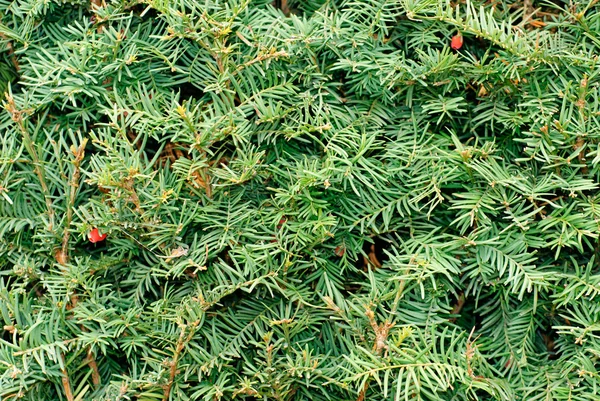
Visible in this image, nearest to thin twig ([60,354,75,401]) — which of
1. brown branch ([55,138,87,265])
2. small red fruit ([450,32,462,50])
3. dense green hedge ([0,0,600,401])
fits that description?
dense green hedge ([0,0,600,401])

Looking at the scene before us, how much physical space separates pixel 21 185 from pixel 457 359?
69 centimetres

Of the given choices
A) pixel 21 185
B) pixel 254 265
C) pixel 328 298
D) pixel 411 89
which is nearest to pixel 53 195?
pixel 21 185

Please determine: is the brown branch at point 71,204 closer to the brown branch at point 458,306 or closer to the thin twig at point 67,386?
the thin twig at point 67,386

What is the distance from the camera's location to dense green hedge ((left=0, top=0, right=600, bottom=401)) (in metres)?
0.92

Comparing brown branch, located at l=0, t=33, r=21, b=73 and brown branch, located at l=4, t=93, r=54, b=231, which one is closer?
brown branch, located at l=4, t=93, r=54, b=231

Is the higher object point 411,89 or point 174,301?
point 411,89

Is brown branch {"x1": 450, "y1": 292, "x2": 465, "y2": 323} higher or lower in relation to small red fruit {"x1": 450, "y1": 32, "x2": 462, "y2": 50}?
lower

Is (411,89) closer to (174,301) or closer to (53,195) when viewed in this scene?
(174,301)

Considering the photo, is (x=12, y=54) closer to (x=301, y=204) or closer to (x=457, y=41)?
(x=301, y=204)

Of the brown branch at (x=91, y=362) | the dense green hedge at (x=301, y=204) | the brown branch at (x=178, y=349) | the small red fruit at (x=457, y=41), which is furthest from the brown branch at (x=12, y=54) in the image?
the small red fruit at (x=457, y=41)

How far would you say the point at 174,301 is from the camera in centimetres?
97

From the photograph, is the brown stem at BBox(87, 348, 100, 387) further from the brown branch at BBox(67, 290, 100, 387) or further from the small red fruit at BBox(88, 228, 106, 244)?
the small red fruit at BBox(88, 228, 106, 244)

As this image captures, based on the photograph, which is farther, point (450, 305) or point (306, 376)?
point (450, 305)

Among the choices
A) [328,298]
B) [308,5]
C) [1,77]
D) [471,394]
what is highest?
[308,5]
